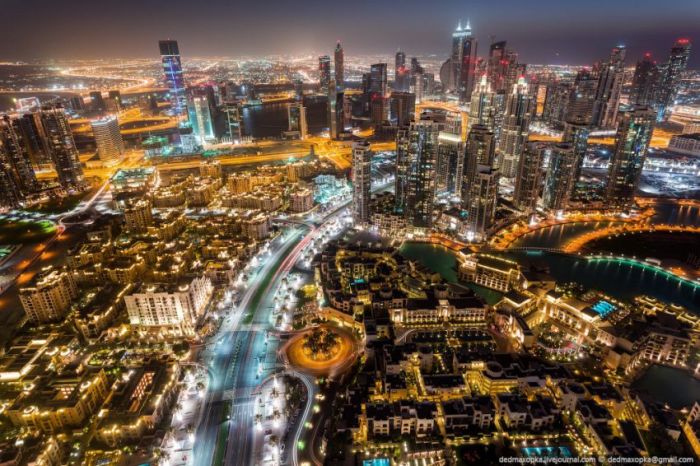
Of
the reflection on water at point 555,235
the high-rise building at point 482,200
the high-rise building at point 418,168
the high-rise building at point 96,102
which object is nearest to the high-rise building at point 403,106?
the high-rise building at point 418,168

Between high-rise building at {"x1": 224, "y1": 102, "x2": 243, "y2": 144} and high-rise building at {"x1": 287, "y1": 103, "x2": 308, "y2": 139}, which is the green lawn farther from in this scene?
high-rise building at {"x1": 287, "y1": 103, "x2": 308, "y2": 139}

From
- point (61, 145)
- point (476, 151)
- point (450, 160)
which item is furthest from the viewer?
point (61, 145)

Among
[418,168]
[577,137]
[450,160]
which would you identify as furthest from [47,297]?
[577,137]

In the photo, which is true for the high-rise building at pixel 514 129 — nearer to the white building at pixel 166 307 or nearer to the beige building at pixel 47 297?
the white building at pixel 166 307

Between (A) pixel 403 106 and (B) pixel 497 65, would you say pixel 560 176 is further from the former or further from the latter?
(B) pixel 497 65

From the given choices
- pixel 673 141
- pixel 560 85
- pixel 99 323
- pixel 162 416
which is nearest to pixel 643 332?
pixel 162 416

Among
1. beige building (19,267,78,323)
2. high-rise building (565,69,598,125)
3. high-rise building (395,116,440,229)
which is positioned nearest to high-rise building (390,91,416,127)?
high-rise building (565,69,598,125)
